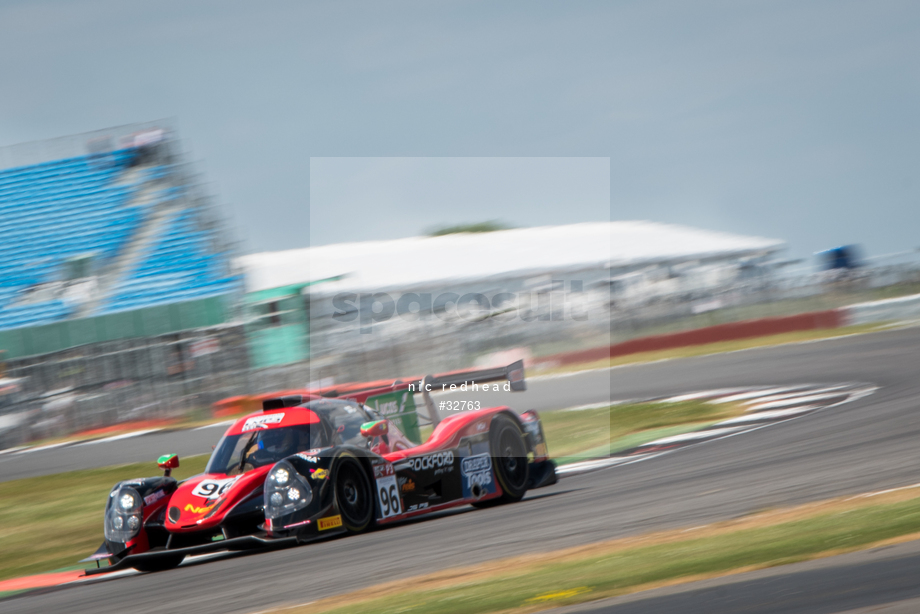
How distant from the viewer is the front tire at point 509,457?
803 centimetres

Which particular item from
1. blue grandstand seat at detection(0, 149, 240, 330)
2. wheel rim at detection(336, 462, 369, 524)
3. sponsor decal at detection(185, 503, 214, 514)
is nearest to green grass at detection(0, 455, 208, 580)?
sponsor decal at detection(185, 503, 214, 514)

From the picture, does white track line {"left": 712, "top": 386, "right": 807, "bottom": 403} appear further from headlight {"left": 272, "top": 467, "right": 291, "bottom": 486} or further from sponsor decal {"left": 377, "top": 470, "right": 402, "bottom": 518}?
headlight {"left": 272, "top": 467, "right": 291, "bottom": 486}

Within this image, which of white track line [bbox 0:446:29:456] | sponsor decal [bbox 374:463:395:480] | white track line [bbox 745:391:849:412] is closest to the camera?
sponsor decal [bbox 374:463:395:480]

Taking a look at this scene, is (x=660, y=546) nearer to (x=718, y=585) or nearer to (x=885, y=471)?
(x=718, y=585)

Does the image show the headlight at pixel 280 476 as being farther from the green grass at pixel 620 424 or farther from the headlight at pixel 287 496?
the green grass at pixel 620 424

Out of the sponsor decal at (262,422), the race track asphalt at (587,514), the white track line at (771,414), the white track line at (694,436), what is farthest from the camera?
the white track line at (771,414)

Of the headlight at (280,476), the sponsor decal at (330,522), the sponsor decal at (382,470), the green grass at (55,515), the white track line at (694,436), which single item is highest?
the headlight at (280,476)

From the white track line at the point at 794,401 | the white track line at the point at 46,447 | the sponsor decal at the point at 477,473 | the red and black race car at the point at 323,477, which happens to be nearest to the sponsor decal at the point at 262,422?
the red and black race car at the point at 323,477

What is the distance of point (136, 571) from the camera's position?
7.15 m

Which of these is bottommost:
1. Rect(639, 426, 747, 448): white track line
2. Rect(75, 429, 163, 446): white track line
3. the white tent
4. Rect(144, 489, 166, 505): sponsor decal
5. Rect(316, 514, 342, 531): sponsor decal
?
Rect(75, 429, 163, 446): white track line

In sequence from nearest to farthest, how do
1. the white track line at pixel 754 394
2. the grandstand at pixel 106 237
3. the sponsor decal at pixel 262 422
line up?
the sponsor decal at pixel 262 422 < the white track line at pixel 754 394 < the grandstand at pixel 106 237

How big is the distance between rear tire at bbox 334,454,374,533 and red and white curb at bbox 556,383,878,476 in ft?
10.3

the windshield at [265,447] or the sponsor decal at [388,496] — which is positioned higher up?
the windshield at [265,447]

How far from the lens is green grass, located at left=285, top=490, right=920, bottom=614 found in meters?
4.24
